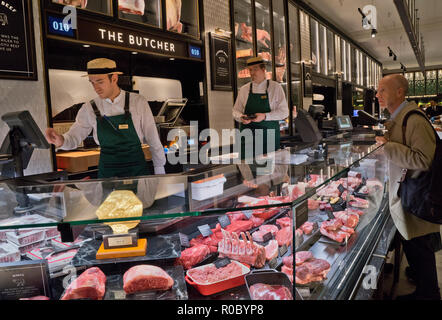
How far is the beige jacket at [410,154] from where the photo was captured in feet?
6.79

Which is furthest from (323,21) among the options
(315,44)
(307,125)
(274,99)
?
(274,99)

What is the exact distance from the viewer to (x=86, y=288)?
4.21 feet

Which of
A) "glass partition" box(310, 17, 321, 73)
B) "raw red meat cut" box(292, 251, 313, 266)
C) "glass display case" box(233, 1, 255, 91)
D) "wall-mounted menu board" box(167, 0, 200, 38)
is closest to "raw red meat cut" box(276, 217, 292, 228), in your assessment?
"raw red meat cut" box(292, 251, 313, 266)

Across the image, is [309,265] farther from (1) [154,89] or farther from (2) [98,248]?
(1) [154,89]

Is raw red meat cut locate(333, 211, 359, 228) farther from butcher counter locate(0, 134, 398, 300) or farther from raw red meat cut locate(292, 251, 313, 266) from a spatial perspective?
raw red meat cut locate(292, 251, 313, 266)

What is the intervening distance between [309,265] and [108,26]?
3177 mm

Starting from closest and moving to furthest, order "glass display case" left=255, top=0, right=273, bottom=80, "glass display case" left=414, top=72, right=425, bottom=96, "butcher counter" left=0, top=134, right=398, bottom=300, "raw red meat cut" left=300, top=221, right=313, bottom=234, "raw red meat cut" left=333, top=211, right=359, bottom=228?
"butcher counter" left=0, top=134, right=398, bottom=300, "raw red meat cut" left=300, top=221, right=313, bottom=234, "raw red meat cut" left=333, top=211, right=359, bottom=228, "glass display case" left=255, top=0, right=273, bottom=80, "glass display case" left=414, top=72, right=425, bottom=96

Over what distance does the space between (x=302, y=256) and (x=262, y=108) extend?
2.33m

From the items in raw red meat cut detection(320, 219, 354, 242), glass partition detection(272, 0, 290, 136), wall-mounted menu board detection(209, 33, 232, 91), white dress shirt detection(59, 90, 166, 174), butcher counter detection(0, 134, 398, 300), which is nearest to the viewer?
butcher counter detection(0, 134, 398, 300)

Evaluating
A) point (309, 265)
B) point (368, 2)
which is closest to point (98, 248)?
point (309, 265)

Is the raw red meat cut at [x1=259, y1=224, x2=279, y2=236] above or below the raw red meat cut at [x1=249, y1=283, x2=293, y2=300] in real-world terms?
above

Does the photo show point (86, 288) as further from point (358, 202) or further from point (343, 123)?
point (343, 123)

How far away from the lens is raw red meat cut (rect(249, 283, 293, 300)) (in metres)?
1.30

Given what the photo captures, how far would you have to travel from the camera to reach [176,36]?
14.6 ft
